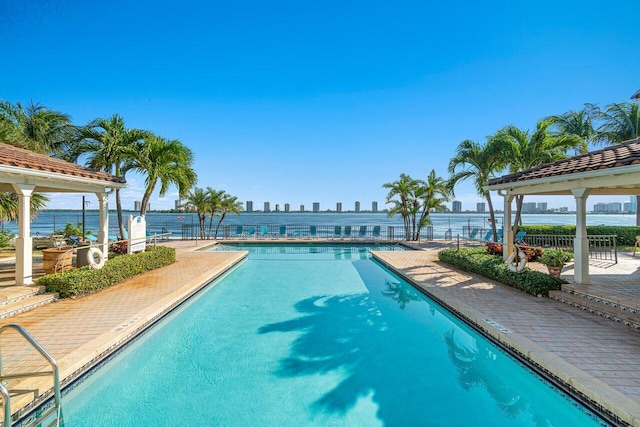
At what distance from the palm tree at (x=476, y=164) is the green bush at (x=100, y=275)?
12053 millimetres

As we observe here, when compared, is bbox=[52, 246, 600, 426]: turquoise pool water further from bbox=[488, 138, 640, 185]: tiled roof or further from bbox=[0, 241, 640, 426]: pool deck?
bbox=[488, 138, 640, 185]: tiled roof

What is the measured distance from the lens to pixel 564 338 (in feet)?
14.7

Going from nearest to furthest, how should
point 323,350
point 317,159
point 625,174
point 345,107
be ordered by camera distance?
point 323,350 → point 625,174 → point 345,107 → point 317,159

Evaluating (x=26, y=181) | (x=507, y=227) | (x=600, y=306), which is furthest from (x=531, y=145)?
(x=26, y=181)

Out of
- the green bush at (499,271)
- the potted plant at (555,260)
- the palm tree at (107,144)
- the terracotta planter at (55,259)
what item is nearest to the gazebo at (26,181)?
the terracotta planter at (55,259)

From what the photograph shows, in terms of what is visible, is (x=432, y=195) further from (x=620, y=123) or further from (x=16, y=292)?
(x=16, y=292)

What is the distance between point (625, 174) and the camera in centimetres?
550

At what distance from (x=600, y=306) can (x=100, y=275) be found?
10.2m

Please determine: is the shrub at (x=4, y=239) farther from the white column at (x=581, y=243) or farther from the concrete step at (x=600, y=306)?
the white column at (x=581, y=243)

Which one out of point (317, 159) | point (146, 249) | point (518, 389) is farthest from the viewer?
point (317, 159)

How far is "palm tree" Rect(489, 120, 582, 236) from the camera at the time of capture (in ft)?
34.8

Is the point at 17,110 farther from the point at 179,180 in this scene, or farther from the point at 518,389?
the point at 518,389

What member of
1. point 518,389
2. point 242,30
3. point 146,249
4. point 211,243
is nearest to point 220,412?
point 518,389

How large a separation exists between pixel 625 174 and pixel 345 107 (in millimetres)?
16397
